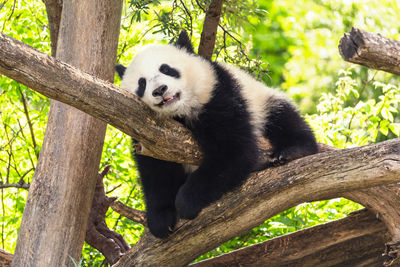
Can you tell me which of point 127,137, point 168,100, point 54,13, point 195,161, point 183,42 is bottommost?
point 195,161

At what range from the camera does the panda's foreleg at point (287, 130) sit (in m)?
3.69

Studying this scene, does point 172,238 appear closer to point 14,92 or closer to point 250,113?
point 250,113

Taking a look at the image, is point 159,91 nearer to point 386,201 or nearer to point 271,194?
point 271,194

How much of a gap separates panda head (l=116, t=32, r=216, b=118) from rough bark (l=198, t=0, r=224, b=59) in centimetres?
104

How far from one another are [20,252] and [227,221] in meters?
1.52

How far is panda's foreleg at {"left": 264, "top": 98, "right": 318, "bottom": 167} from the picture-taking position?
12.1 feet

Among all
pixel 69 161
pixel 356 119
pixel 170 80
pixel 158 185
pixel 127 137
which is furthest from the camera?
pixel 356 119

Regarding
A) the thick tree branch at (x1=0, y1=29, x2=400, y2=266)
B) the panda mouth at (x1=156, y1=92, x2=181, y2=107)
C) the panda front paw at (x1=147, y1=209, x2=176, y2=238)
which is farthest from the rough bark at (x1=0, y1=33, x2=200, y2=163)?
the panda front paw at (x1=147, y1=209, x2=176, y2=238)

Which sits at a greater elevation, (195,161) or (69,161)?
(69,161)

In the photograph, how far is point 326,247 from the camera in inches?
153

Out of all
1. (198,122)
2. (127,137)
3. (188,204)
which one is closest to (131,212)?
(188,204)

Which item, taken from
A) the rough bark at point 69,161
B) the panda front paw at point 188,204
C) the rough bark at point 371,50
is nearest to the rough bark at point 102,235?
the rough bark at point 69,161

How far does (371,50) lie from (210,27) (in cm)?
223

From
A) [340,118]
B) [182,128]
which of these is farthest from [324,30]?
[182,128]
